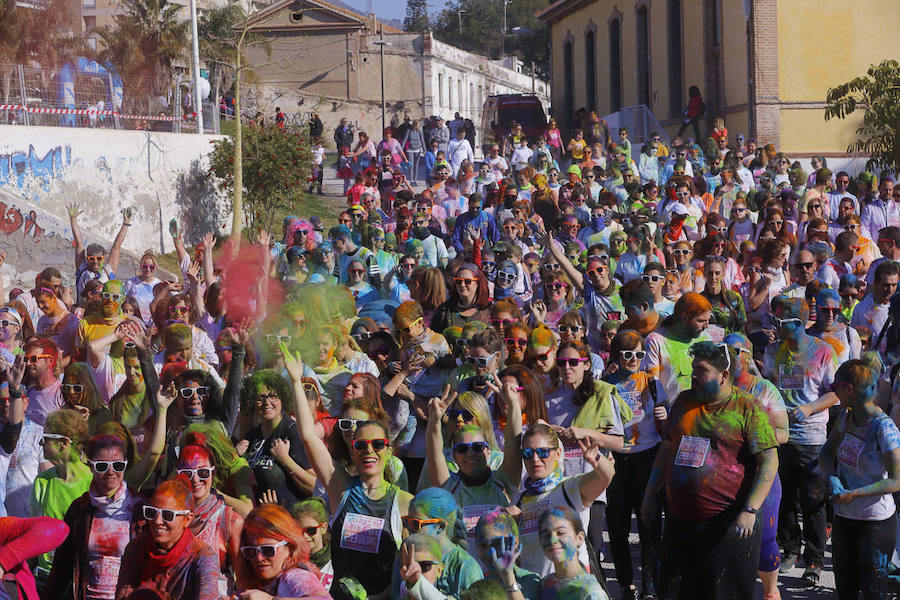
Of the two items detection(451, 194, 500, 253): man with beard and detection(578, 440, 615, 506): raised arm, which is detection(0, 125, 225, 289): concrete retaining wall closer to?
detection(451, 194, 500, 253): man with beard

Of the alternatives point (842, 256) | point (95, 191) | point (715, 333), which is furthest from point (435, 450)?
point (95, 191)

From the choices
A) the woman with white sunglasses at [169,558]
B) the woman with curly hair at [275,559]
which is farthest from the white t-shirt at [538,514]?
the woman with white sunglasses at [169,558]

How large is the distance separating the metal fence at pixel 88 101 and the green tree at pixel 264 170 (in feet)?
3.77

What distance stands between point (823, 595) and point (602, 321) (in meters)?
2.75

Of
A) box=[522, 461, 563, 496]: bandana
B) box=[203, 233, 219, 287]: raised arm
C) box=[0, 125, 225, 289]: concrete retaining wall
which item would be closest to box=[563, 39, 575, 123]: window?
box=[0, 125, 225, 289]: concrete retaining wall

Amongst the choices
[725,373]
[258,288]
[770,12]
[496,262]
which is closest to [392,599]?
[725,373]

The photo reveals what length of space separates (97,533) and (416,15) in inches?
4626

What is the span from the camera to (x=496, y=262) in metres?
10.8

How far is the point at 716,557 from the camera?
6.33 meters

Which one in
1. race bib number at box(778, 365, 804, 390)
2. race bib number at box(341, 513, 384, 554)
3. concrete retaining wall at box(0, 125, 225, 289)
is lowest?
race bib number at box(341, 513, 384, 554)

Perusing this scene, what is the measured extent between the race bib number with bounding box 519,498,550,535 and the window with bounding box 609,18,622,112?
124 feet

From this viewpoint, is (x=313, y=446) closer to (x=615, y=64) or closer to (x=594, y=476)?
(x=594, y=476)

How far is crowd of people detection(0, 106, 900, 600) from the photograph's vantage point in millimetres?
5281

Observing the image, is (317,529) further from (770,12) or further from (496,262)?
(770,12)
